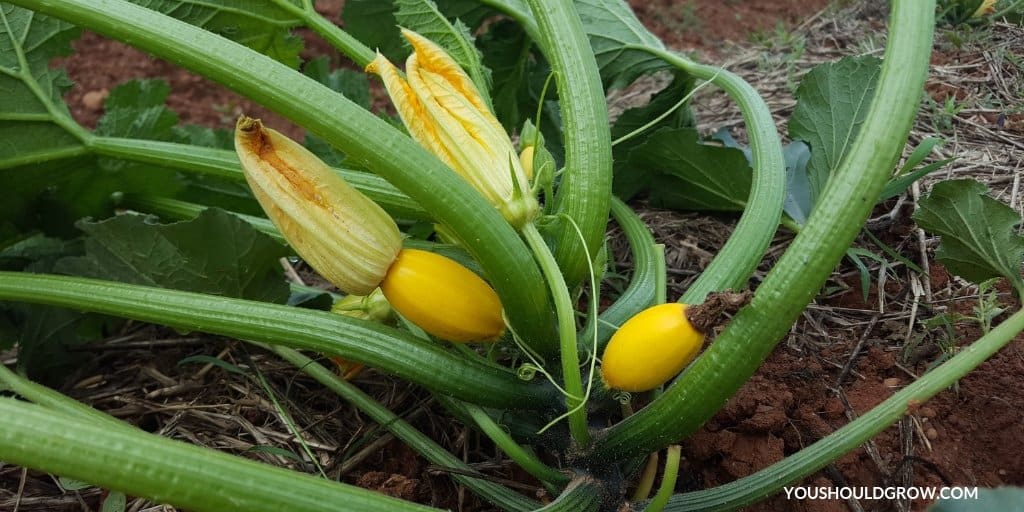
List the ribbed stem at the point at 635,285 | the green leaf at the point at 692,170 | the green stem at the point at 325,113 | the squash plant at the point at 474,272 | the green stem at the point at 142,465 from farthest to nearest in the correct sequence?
1. the green leaf at the point at 692,170
2. the ribbed stem at the point at 635,285
3. the green stem at the point at 325,113
4. the squash plant at the point at 474,272
5. the green stem at the point at 142,465

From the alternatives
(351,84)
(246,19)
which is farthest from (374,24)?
(246,19)

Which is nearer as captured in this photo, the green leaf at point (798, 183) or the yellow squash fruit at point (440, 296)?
the yellow squash fruit at point (440, 296)

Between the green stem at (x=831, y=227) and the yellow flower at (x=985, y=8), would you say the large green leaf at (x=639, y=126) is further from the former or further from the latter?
the yellow flower at (x=985, y=8)

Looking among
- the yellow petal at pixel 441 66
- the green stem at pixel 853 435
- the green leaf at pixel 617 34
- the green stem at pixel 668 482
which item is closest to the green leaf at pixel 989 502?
the green stem at pixel 853 435

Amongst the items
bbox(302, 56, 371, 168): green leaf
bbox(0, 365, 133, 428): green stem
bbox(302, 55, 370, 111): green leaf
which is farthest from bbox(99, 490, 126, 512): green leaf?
bbox(302, 55, 370, 111): green leaf

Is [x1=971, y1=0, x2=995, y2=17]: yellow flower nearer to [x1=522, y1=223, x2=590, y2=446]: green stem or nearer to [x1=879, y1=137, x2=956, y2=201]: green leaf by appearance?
[x1=879, y1=137, x2=956, y2=201]: green leaf

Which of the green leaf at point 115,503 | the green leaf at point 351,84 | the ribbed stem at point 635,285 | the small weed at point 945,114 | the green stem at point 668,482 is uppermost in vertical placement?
the green leaf at point 351,84

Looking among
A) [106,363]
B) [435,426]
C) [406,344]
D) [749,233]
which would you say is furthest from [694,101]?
[106,363]
